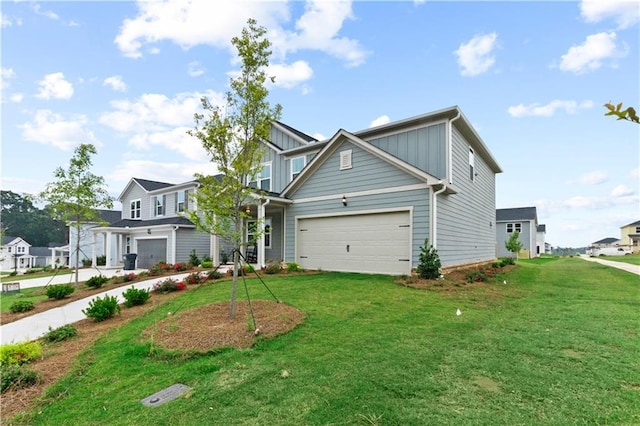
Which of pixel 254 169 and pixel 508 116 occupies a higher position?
pixel 508 116

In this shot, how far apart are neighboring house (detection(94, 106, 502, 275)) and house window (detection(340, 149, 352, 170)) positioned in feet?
0.13

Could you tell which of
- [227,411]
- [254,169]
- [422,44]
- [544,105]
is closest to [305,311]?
[254,169]

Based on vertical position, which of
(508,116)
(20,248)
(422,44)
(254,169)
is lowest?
(20,248)

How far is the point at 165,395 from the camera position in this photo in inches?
130

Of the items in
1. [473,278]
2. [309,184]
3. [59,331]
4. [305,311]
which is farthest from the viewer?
[309,184]

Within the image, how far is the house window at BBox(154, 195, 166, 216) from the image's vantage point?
23.9 metres

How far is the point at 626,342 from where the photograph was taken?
434 centimetres

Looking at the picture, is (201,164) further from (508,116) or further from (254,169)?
(508,116)

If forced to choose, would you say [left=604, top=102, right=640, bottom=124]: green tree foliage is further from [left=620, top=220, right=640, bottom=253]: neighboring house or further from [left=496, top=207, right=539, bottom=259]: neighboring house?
[left=620, top=220, right=640, bottom=253]: neighboring house

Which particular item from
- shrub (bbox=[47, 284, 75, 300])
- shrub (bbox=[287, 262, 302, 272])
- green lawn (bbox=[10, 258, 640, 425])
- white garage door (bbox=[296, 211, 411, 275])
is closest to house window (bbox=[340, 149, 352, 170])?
white garage door (bbox=[296, 211, 411, 275])

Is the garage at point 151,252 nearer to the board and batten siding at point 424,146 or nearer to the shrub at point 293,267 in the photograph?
the shrub at point 293,267

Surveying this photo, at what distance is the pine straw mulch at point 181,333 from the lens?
12.1 ft

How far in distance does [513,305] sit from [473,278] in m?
3.41

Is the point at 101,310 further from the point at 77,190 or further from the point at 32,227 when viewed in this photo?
the point at 32,227
